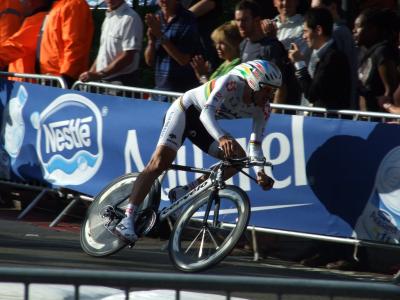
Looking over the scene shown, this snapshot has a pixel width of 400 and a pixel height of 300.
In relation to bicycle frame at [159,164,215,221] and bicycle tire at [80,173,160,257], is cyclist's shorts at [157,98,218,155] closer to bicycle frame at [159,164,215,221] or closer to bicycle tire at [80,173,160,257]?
bicycle frame at [159,164,215,221]

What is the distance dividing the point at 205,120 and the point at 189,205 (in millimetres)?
796

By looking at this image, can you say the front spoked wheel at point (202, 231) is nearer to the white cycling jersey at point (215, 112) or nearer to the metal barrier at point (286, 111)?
the white cycling jersey at point (215, 112)

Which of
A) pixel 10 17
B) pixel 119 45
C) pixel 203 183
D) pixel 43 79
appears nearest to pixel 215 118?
pixel 203 183

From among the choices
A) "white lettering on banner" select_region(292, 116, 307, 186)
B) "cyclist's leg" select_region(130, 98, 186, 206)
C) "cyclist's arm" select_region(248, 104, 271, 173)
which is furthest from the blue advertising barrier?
A: "cyclist's leg" select_region(130, 98, 186, 206)

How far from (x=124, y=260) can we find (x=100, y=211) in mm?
565

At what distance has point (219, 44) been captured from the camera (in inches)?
421

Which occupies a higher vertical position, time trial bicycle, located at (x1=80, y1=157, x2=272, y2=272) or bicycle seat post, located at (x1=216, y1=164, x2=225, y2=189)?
bicycle seat post, located at (x1=216, y1=164, x2=225, y2=189)

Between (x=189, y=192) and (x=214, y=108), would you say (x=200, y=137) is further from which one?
(x=214, y=108)

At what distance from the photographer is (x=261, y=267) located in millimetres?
9367

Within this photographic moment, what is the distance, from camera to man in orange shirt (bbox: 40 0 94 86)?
11.8m

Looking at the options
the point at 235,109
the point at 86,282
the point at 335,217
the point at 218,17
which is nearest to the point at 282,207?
the point at 335,217

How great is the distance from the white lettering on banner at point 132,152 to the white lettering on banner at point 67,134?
590 mm

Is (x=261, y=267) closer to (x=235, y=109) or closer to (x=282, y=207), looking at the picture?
(x=282, y=207)

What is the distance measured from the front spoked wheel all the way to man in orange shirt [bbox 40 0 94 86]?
11.5 feet
